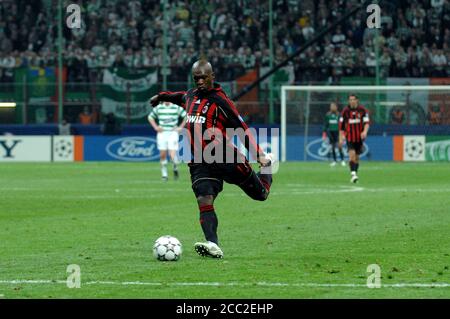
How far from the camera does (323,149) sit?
42531 mm

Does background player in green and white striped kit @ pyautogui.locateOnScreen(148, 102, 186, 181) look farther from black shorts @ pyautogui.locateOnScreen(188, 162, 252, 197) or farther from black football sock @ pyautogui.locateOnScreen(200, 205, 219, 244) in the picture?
black football sock @ pyautogui.locateOnScreen(200, 205, 219, 244)

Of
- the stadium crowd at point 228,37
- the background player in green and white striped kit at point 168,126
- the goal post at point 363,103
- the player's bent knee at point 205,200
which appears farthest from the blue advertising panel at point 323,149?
the player's bent knee at point 205,200

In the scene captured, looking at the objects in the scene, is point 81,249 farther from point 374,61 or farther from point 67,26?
point 67,26

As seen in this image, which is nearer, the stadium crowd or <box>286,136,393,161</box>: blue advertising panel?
<box>286,136,393,161</box>: blue advertising panel

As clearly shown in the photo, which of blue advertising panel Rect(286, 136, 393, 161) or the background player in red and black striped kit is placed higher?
the background player in red and black striped kit

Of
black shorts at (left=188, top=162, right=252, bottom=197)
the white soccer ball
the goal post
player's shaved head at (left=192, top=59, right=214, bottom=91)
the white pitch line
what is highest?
player's shaved head at (left=192, top=59, right=214, bottom=91)

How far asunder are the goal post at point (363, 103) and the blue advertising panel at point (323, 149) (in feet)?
0.49

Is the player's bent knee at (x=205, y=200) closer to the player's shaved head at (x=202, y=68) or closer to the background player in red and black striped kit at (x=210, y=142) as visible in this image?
the background player in red and black striped kit at (x=210, y=142)

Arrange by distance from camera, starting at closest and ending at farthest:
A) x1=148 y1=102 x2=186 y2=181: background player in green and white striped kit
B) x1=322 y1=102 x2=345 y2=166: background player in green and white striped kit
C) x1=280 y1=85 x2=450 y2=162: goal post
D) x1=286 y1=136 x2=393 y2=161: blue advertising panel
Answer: x1=148 y1=102 x2=186 y2=181: background player in green and white striped kit, x1=280 y1=85 x2=450 y2=162: goal post, x1=322 y1=102 x2=345 y2=166: background player in green and white striped kit, x1=286 y1=136 x2=393 y2=161: blue advertising panel

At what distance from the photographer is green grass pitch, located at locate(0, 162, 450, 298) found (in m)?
10.7

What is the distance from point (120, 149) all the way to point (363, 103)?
881 cm

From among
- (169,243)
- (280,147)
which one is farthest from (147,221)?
(280,147)

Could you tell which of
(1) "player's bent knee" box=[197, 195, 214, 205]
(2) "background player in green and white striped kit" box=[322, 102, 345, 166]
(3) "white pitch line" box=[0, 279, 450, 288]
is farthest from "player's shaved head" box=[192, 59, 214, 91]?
(2) "background player in green and white striped kit" box=[322, 102, 345, 166]

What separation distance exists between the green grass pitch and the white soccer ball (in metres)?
0.13
